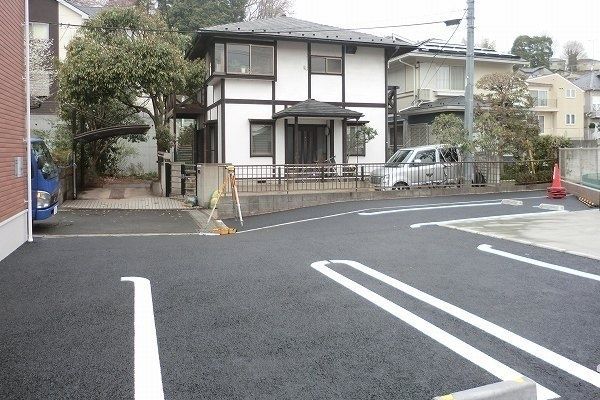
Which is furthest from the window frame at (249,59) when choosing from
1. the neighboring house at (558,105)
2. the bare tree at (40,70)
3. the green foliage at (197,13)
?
the neighboring house at (558,105)

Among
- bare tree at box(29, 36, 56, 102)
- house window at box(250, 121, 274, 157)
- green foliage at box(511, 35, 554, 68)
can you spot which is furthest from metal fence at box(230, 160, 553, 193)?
green foliage at box(511, 35, 554, 68)

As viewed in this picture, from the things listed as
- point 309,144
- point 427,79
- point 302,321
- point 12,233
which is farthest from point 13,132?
point 427,79

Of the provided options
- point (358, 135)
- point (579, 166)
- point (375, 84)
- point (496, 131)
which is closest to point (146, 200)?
point (358, 135)

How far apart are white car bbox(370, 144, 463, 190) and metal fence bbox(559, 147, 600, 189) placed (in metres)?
3.55

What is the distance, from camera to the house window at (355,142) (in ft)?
76.7

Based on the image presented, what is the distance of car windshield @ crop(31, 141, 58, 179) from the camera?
40.7 ft

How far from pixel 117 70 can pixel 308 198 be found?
8.60m

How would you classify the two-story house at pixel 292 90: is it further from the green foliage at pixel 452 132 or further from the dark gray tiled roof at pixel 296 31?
the green foliage at pixel 452 132

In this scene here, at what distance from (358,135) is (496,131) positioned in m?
5.40

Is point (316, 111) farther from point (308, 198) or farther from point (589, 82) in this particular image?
point (589, 82)

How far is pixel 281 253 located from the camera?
9.68 m

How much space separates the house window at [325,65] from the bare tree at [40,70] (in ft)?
32.3

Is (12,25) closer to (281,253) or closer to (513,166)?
(281,253)

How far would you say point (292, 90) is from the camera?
22.5 meters
